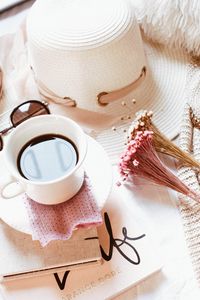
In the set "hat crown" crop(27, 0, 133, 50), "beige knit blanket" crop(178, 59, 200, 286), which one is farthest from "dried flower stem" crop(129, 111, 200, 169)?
"hat crown" crop(27, 0, 133, 50)

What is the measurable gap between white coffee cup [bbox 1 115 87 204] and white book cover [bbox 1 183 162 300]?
0.08 metres

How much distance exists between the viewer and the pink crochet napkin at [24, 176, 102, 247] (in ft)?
1.85

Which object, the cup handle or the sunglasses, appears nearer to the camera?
the cup handle

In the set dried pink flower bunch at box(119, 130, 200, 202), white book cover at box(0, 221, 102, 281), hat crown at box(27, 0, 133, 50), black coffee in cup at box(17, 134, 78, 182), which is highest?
hat crown at box(27, 0, 133, 50)

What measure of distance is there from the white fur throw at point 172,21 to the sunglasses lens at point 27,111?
0.20m

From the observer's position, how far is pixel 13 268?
0.58 metres

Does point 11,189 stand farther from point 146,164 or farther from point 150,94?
point 150,94

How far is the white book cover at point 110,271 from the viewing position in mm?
576

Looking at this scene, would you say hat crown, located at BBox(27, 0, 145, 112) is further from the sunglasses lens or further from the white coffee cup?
the white coffee cup

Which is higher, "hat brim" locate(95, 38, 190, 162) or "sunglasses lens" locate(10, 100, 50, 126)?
"sunglasses lens" locate(10, 100, 50, 126)

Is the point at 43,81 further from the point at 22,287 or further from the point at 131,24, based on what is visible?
the point at 22,287

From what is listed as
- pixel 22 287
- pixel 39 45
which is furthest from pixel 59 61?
pixel 22 287

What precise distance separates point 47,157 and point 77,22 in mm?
211

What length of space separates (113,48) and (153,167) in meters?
0.17
